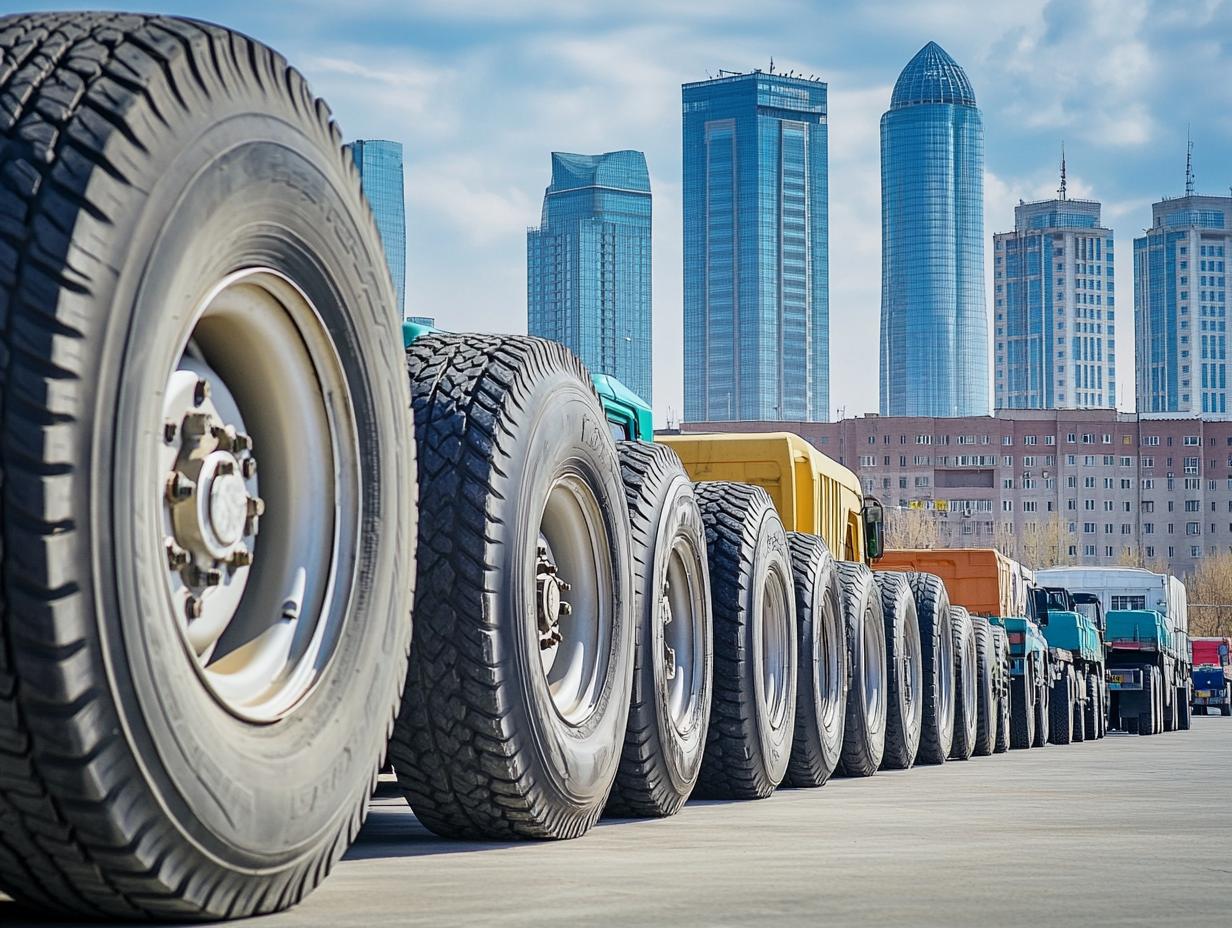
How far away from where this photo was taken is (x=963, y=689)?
13891mm

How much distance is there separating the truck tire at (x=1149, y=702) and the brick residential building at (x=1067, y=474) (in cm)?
12611

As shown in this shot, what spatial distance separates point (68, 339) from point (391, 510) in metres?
1.20

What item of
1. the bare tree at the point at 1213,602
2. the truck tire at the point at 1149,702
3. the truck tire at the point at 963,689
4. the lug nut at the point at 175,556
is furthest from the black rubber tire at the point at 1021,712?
the bare tree at the point at 1213,602

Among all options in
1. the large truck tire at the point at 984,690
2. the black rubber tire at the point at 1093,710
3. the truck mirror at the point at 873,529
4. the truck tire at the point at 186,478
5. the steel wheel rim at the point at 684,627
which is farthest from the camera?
the black rubber tire at the point at 1093,710

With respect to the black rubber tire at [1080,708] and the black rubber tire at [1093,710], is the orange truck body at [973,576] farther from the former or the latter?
the black rubber tire at [1093,710]

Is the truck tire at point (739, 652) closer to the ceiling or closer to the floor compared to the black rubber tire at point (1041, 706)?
closer to the ceiling

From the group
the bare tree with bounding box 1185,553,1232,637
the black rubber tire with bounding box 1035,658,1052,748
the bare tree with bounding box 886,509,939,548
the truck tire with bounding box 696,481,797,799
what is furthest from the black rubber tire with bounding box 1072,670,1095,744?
the bare tree with bounding box 1185,553,1232,637

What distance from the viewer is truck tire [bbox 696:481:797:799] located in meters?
7.17

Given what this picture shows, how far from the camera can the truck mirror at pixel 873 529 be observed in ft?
48.5

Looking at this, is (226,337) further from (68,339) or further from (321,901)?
(321,901)

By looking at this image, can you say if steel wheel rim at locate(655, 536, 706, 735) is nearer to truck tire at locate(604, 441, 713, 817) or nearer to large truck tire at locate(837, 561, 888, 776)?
truck tire at locate(604, 441, 713, 817)

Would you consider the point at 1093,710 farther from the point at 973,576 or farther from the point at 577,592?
the point at 577,592

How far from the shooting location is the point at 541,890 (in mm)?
3438

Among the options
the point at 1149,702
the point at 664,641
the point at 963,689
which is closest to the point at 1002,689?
the point at 963,689
